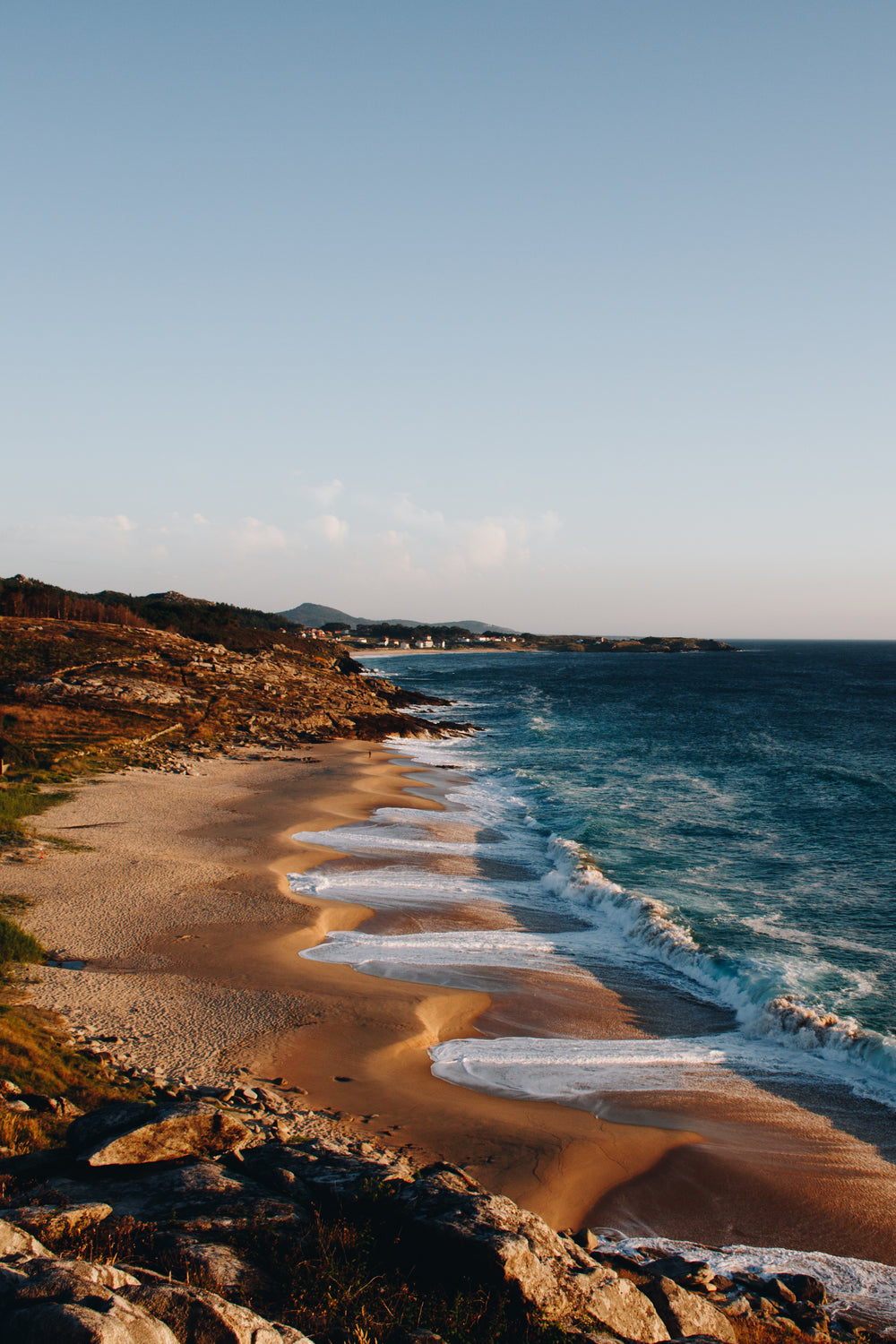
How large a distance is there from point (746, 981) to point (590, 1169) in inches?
288

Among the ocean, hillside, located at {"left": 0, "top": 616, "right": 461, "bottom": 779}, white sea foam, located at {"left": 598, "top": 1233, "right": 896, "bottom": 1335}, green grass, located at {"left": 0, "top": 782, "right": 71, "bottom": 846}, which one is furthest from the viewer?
hillside, located at {"left": 0, "top": 616, "right": 461, "bottom": 779}

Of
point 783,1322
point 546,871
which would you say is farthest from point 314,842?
point 783,1322

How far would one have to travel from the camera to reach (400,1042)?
12344mm

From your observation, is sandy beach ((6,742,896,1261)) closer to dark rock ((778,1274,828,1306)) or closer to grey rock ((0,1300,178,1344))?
dark rock ((778,1274,828,1306))

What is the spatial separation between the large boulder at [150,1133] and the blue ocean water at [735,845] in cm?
900

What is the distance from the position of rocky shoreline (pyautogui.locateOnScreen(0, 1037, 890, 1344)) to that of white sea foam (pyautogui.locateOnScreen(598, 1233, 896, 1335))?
6.5 inches

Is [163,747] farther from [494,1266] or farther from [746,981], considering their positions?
[494,1266]

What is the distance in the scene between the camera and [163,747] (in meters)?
36.8

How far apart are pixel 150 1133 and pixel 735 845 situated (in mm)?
23585

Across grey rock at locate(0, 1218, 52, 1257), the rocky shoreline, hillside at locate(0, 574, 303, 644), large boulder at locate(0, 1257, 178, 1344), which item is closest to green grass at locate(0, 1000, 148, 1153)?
the rocky shoreline

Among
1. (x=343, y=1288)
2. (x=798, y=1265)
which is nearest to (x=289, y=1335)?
(x=343, y=1288)

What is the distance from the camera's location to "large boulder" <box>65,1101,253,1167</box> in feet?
23.1

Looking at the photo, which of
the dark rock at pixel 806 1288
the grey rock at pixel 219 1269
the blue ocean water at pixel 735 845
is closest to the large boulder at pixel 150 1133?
the grey rock at pixel 219 1269

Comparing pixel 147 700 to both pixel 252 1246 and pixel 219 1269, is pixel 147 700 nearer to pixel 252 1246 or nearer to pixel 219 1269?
pixel 252 1246
